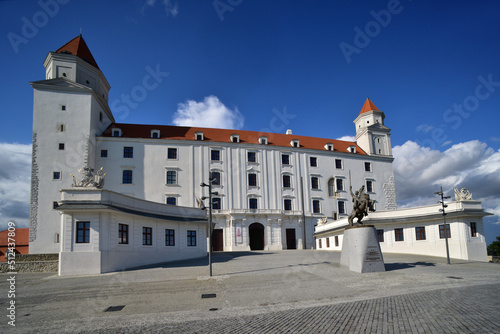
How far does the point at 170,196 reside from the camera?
43.4 metres

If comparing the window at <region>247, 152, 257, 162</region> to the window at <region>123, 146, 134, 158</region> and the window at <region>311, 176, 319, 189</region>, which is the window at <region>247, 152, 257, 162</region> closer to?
Result: the window at <region>311, 176, 319, 189</region>

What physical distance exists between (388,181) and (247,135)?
2298cm

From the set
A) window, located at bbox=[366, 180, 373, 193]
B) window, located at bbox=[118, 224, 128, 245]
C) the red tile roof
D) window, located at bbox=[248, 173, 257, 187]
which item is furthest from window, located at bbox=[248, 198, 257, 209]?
window, located at bbox=[118, 224, 128, 245]

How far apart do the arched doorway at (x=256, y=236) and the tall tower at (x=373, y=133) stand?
2235cm

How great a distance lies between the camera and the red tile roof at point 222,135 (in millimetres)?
46531

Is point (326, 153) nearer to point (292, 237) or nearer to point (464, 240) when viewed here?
point (292, 237)

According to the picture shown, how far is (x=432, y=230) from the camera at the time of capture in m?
32.3

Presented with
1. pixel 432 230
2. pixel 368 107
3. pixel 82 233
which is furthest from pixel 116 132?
pixel 368 107

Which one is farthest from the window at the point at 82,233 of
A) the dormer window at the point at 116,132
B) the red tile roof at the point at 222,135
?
the red tile roof at the point at 222,135

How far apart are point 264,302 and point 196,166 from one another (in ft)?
112

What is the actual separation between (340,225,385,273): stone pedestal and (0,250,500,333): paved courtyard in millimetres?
747

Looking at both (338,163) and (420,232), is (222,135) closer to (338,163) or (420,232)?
(338,163)

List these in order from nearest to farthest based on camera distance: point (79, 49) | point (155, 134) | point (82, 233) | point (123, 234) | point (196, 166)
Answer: point (82, 233) < point (123, 234) < point (79, 49) < point (196, 166) < point (155, 134)

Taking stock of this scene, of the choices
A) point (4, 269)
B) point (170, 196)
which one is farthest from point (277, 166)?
point (4, 269)
